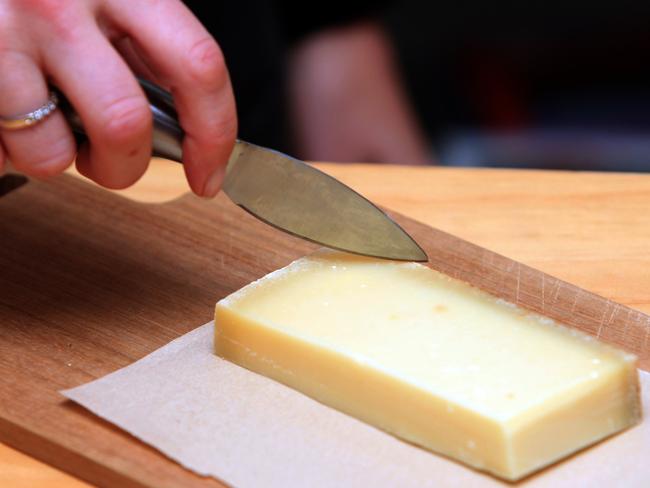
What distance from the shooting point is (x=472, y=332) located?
1.20 m

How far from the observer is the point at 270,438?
1.13 metres

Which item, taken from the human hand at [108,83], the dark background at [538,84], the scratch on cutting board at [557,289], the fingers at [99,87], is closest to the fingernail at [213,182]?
the human hand at [108,83]

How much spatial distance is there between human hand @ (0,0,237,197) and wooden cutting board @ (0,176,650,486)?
6.9 inches

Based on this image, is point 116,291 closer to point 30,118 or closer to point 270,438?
point 30,118

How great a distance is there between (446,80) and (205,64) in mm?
2522

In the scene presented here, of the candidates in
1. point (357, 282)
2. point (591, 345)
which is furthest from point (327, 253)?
point (591, 345)

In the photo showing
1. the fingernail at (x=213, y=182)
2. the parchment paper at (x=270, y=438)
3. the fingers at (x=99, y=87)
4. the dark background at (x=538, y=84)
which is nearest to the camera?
the parchment paper at (x=270, y=438)

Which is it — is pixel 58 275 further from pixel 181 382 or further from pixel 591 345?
pixel 591 345

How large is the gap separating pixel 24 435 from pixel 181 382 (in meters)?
0.16

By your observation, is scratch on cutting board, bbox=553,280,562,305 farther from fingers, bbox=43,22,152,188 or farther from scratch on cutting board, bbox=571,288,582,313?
fingers, bbox=43,22,152,188

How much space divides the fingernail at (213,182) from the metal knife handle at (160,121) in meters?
0.04

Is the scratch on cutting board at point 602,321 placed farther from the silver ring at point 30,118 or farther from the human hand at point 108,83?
the silver ring at point 30,118

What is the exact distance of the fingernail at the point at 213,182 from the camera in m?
1.32

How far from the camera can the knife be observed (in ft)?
4.42
